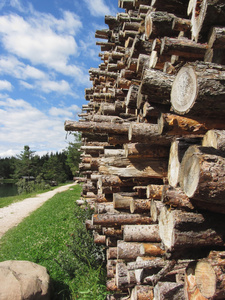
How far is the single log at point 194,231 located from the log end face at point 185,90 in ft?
2.51

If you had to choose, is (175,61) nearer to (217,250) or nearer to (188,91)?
(188,91)

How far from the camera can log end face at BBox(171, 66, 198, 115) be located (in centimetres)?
146

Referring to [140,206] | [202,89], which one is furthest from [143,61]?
[140,206]

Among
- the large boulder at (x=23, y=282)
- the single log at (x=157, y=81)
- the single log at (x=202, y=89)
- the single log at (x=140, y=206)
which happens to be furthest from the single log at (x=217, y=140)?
Answer: the large boulder at (x=23, y=282)

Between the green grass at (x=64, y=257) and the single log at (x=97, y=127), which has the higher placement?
the single log at (x=97, y=127)

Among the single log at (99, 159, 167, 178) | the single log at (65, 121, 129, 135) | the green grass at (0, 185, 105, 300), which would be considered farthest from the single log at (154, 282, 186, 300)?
the green grass at (0, 185, 105, 300)

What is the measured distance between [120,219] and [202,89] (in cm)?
238

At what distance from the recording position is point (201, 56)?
2.09 metres

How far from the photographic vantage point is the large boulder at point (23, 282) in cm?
424

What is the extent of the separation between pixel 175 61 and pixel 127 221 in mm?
2202

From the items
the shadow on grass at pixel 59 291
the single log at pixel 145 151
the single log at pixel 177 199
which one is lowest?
the shadow on grass at pixel 59 291

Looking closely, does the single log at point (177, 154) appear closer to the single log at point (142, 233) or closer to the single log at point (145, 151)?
the single log at point (145, 151)

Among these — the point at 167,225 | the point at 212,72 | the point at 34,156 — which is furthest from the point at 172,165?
the point at 34,156

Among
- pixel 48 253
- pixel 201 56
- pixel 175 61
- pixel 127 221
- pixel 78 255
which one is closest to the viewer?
pixel 201 56
